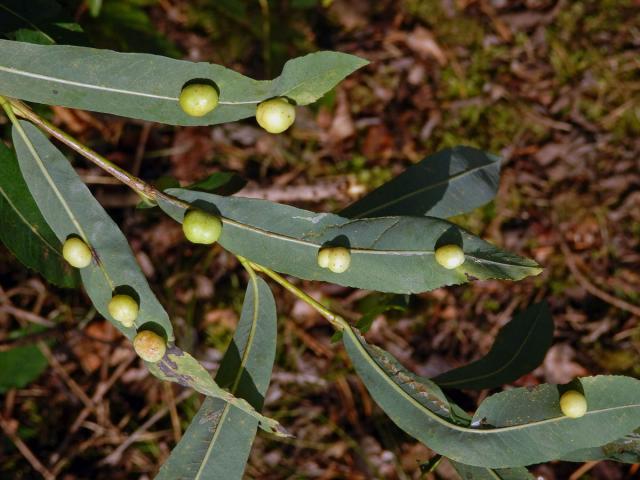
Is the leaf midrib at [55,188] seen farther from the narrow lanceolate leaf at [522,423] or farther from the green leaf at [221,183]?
the narrow lanceolate leaf at [522,423]

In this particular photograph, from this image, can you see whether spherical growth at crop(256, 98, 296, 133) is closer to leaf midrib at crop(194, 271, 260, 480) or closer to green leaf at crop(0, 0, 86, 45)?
leaf midrib at crop(194, 271, 260, 480)

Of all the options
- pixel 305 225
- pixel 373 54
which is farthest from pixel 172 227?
pixel 305 225

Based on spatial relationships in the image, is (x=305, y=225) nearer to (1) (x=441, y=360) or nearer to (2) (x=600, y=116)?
(1) (x=441, y=360)

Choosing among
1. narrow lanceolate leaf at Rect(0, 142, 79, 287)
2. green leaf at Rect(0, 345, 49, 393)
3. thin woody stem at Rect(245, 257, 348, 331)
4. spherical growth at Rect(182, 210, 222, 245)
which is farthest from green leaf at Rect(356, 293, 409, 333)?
green leaf at Rect(0, 345, 49, 393)

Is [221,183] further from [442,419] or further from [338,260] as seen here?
[442,419]

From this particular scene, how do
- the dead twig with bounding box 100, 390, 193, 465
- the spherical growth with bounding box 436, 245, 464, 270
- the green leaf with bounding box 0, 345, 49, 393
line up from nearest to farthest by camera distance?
the spherical growth with bounding box 436, 245, 464, 270 → the green leaf with bounding box 0, 345, 49, 393 → the dead twig with bounding box 100, 390, 193, 465

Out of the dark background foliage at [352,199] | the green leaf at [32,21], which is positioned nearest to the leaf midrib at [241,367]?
the green leaf at [32,21]
